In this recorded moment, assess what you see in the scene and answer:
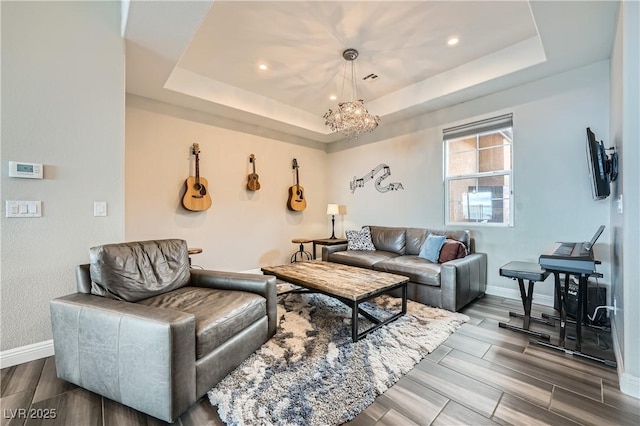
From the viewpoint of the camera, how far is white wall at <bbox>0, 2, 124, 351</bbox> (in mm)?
1923

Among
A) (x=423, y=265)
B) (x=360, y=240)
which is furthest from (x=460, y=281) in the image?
(x=360, y=240)

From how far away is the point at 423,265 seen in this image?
10.6 ft

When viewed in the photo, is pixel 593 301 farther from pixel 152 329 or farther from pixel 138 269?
pixel 138 269

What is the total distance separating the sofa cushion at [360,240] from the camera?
4.47 m

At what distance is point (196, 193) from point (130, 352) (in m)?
2.80

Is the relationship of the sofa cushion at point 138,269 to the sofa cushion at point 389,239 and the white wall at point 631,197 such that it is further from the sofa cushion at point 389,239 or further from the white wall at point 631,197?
the white wall at point 631,197

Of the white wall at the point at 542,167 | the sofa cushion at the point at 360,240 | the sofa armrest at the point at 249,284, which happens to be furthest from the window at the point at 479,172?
the sofa armrest at the point at 249,284

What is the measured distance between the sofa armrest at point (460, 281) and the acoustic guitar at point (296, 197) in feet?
9.52

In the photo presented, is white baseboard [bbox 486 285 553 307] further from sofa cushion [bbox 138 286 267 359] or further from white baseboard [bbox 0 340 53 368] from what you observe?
white baseboard [bbox 0 340 53 368]

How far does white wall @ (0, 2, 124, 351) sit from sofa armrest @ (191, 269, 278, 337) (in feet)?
2.88

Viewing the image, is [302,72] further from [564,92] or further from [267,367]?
[267,367]

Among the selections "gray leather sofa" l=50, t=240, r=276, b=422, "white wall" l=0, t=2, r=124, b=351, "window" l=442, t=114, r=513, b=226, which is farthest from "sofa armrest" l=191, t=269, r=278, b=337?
"window" l=442, t=114, r=513, b=226

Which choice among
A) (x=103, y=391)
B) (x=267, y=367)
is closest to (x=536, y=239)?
(x=267, y=367)

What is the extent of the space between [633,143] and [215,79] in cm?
417
